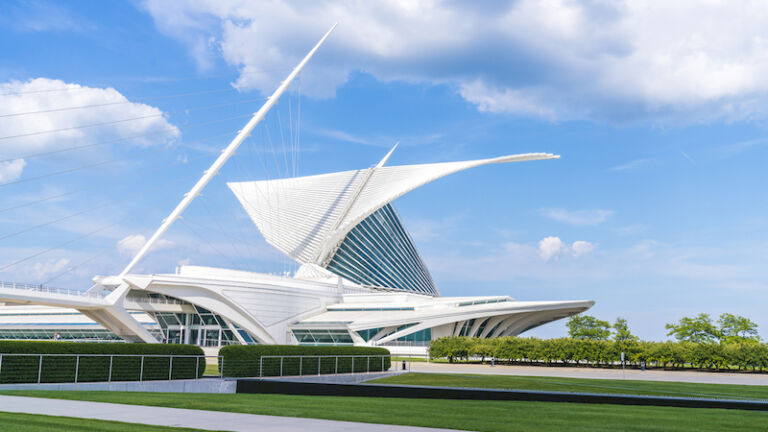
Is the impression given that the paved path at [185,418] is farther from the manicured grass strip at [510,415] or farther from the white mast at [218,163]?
Result: the white mast at [218,163]

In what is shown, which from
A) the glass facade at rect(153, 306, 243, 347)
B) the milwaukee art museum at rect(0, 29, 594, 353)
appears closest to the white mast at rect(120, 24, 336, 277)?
the milwaukee art museum at rect(0, 29, 594, 353)

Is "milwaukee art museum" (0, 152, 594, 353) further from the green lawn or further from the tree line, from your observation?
the green lawn

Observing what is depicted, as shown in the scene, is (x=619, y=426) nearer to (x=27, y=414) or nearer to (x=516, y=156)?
(x=27, y=414)

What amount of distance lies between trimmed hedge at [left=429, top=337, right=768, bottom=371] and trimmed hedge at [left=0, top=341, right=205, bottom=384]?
30.2 m

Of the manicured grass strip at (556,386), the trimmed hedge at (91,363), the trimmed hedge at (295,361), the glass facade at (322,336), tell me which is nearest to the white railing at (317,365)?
the trimmed hedge at (295,361)

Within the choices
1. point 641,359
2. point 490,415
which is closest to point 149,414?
point 490,415

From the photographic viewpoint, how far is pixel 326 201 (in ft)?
266

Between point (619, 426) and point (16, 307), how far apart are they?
244ft

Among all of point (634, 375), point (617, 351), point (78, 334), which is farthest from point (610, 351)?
point (78, 334)

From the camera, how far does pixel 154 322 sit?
200ft

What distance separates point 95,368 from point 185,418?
40.6 ft

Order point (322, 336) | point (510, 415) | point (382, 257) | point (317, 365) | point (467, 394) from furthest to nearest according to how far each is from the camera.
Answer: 1. point (382, 257)
2. point (322, 336)
3. point (317, 365)
4. point (467, 394)
5. point (510, 415)

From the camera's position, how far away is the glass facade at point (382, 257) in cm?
7900

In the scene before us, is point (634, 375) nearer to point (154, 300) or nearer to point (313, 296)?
point (313, 296)
